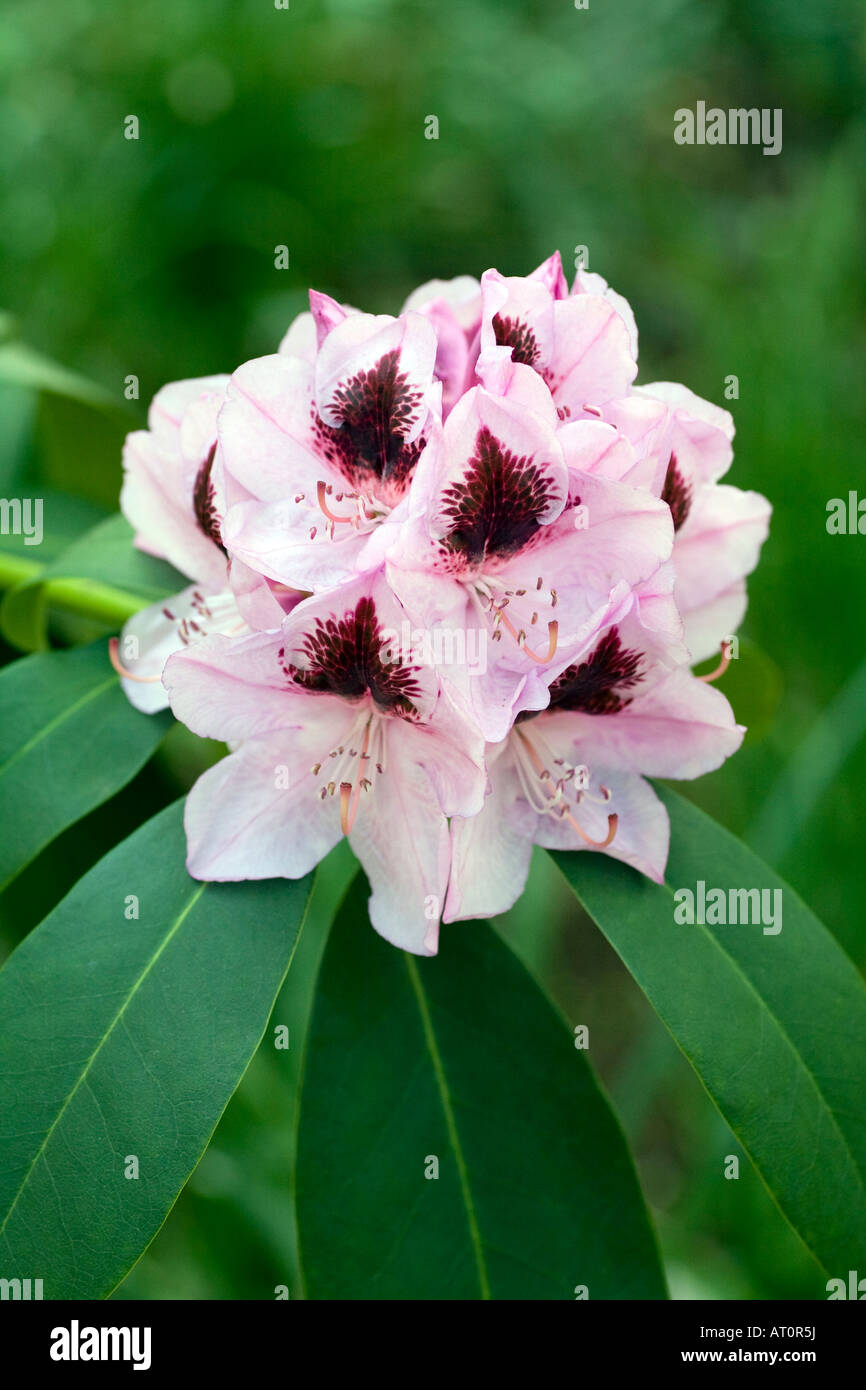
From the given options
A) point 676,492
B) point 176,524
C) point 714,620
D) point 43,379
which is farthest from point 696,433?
point 43,379

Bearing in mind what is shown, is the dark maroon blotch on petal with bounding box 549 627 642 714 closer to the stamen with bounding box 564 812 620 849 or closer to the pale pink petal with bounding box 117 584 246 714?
the stamen with bounding box 564 812 620 849

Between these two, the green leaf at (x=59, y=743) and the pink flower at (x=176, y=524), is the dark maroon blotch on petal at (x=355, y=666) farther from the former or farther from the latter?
the green leaf at (x=59, y=743)

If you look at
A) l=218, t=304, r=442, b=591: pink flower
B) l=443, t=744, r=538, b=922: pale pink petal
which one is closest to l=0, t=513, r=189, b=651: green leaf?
l=218, t=304, r=442, b=591: pink flower

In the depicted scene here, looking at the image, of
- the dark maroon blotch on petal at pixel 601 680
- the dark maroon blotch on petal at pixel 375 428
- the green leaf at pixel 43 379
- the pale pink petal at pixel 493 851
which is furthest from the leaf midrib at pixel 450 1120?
the green leaf at pixel 43 379

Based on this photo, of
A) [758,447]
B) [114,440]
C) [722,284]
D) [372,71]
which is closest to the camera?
[114,440]
